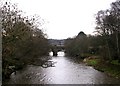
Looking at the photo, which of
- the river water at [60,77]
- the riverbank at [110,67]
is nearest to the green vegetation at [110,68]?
the riverbank at [110,67]

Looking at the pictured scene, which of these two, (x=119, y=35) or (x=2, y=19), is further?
(x=119, y=35)

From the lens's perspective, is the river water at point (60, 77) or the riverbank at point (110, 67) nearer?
the river water at point (60, 77)

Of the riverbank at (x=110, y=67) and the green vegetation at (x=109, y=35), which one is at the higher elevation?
the green vegetation at (x=109, y=35)

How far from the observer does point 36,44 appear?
57.0 m

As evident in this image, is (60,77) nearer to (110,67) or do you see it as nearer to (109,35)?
(110,67)

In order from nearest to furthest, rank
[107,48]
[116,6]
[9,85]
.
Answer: [9,85], [116,6], [107,48]

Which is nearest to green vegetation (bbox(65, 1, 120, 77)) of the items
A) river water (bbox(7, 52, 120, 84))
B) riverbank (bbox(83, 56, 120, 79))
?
riverbank (bbox(83, 56, 120, 79))

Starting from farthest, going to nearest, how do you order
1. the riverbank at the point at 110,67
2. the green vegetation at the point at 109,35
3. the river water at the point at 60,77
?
the green vegetation at the point at 109,35 → the riverbank at the point at 110,67 → the river water at the point at 60,77

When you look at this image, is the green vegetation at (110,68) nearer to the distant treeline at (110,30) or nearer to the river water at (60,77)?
the river water at (60,77)

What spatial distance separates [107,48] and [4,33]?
34.7 meters

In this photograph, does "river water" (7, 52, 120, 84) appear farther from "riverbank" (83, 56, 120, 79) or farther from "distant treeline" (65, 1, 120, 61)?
"distant treeline" (65, 1, 120, 61)

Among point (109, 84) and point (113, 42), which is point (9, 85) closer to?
point (109, 84)

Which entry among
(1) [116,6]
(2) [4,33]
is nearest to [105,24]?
(1) [116,6]

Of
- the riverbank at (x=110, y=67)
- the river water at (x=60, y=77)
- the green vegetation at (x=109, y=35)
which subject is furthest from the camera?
the green vegetation at (x=109, y=35)
